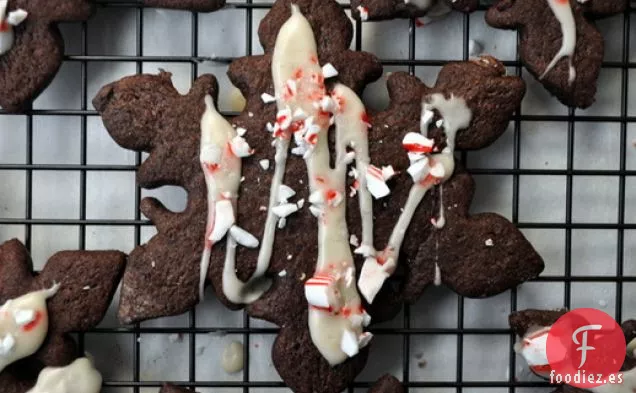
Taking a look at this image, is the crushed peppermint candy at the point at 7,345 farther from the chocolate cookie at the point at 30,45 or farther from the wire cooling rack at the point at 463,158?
the chocolate cookie at the point at 30,45

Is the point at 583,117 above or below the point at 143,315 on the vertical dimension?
above

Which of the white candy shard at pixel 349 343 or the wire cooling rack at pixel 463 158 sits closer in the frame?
the white candy shard at pixel 349 343

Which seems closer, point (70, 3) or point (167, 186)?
point (70, 3)

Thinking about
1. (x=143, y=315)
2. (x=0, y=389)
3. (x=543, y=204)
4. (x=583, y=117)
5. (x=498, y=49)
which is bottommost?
(x=0, y=389)

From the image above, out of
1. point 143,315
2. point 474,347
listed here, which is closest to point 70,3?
point 143,315

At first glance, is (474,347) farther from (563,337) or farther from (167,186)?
(167,186)

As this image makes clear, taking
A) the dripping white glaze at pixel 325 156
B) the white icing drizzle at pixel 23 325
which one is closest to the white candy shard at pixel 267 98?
the dripping white glaze at pixel 325 156

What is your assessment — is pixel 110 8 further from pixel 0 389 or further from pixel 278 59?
pixel 0 389
